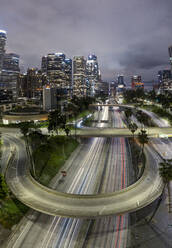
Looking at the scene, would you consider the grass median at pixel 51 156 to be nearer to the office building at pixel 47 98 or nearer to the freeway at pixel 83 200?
the freeway at pixel 83 200

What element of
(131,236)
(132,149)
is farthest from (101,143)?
(131,236)

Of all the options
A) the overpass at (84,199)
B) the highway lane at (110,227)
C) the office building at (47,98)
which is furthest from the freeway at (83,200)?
the office building at (47,98)

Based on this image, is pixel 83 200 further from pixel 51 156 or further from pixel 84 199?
pixel 51 156

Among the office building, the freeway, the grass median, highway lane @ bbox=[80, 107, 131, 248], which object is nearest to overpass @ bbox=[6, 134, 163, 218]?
the freeway

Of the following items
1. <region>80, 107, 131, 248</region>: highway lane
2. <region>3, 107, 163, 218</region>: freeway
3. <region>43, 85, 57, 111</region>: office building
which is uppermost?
<region>43, 85, 57, 111</region>: office building

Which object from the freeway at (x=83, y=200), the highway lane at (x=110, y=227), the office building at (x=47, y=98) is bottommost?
the highway lane at (x=110, y=227)

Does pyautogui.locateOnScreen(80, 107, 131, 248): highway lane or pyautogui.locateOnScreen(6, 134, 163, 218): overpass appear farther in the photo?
pyautogui.locateOnScreen(6, 134, 163, 218): overpass

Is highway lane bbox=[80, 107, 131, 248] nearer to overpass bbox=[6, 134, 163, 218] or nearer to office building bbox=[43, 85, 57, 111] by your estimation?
overpass bbox=[6, 134, 163, 218]

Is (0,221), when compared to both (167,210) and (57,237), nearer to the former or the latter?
(57,237)
